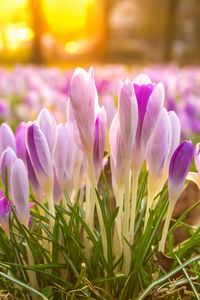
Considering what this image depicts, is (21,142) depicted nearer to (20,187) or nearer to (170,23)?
(20,187)

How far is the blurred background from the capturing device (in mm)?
22156

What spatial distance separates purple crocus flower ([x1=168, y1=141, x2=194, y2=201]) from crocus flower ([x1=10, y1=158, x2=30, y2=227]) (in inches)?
12.9

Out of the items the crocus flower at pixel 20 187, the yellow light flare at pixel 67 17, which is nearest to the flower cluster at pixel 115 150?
the crocus flower at pixel 20 187

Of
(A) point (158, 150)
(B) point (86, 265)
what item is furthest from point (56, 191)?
(A) point (158, 150)

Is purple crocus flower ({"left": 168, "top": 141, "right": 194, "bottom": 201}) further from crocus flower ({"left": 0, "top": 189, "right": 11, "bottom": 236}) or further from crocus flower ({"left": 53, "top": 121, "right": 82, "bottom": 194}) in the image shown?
crocus flower ({"left": 0, "top": 189, "right": 11, "bottom": 236})

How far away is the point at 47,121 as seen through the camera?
1084 mm

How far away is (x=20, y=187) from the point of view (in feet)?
3.37

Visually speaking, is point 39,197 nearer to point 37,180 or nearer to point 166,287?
point 37,180

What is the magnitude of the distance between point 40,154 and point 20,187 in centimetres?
9

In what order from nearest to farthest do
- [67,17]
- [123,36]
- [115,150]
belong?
[115,150], [123,36], [67,17]

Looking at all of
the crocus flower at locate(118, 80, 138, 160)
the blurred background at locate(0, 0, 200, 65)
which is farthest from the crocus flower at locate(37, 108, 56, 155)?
the blurred background at locate(0, 0, 200, 65)

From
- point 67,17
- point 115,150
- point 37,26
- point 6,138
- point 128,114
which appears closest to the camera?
point 128,114

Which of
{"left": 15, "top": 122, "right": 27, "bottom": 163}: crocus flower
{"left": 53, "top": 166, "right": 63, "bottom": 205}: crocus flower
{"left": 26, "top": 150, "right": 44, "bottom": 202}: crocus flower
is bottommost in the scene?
{"left": 53, "top": 166, "right": 63, "bottom": 205}: crocus flower

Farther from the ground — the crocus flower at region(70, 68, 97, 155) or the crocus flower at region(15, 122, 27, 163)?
the crocus flower at region(70, 68, 97, 155)
